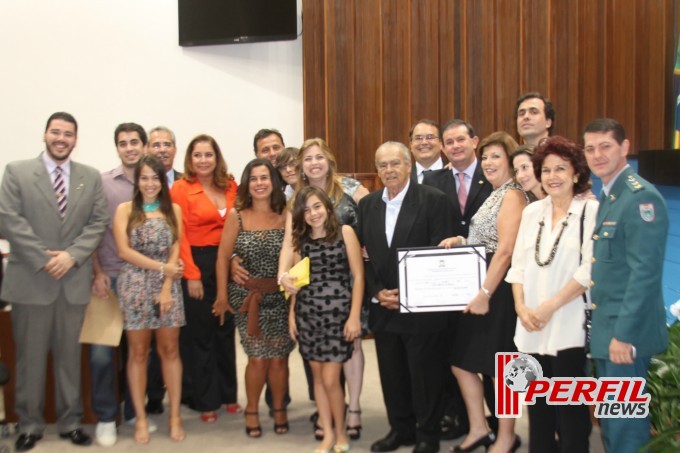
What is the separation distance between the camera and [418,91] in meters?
6.46

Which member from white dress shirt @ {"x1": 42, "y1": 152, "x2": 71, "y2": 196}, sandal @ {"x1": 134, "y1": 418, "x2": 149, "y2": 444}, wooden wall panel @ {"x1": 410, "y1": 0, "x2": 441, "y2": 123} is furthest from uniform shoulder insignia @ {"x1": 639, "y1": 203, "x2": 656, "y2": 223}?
wooden wall panel @ {"x1": 410, "y1": 0, "x2": 441, "y2": 123}

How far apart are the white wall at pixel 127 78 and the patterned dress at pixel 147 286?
3180 mm

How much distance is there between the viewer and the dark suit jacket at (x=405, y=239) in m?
3.36

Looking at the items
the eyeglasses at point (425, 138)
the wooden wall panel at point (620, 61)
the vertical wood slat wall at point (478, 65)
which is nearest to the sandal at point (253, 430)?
the eyeglasses at point (425, 138)

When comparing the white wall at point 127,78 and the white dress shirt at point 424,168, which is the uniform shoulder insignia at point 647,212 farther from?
the white wall at point 127,78

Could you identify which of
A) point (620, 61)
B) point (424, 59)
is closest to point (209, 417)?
point (424, 59)

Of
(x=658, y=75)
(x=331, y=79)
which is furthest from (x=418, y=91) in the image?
(x=658, y=75)

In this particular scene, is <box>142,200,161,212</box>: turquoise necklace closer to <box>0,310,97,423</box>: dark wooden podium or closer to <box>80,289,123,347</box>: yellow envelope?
<box>80,289,123,347</box>: yellow envelope

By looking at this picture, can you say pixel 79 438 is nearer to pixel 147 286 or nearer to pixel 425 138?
pixel 147 286

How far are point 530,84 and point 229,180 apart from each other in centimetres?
338

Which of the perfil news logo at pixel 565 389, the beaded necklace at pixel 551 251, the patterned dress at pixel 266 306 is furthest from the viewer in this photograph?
the patterned dress at pixel 266 306

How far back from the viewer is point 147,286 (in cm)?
375

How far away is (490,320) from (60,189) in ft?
7.99

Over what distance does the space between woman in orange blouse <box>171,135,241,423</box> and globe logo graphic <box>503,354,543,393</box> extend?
169 cm
